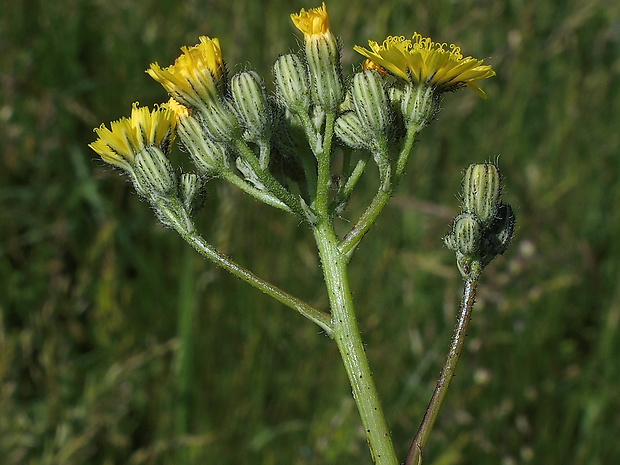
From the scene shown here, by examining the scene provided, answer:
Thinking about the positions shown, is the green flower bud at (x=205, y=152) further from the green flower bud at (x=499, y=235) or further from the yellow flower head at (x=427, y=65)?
the green flower bud at (x=499, y=235)

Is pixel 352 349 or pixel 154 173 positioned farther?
pixel 154 173

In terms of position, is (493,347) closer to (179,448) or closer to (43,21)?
(179,448)

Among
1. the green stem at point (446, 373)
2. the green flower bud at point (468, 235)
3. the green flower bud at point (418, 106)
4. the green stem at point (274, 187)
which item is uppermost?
the green flower bud at point (418, 106)

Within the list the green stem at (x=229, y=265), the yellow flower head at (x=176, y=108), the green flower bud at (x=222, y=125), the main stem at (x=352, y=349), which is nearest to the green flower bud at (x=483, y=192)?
the main stem at (x=352, y=349)

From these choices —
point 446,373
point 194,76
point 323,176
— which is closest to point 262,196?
point 323,176

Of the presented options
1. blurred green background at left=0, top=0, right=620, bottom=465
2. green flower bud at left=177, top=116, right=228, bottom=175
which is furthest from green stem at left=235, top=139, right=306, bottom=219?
blurred green background at left=0, top=0, right=620, bottom=465

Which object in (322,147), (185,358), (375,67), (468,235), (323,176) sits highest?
(375,67)

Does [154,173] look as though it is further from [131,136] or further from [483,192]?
[483,192]
